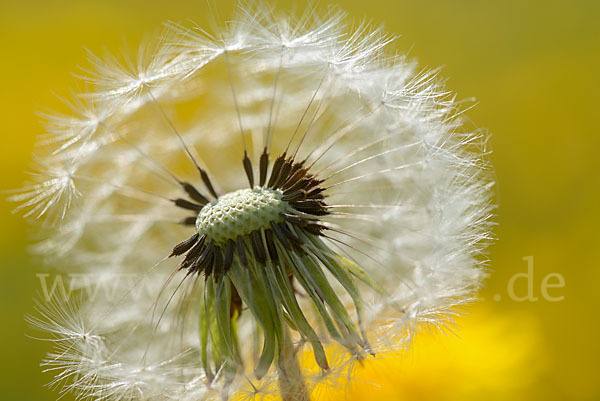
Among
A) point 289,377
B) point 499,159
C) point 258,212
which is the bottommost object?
point 289,377

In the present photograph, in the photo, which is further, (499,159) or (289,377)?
(499,159)

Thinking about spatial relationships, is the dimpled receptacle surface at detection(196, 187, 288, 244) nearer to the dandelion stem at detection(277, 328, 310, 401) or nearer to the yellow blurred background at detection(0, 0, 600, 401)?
the dandelion stem at detection(277, 328, 310, 401)

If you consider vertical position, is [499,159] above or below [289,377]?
above

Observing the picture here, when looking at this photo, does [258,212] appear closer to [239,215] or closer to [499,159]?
[239,215]

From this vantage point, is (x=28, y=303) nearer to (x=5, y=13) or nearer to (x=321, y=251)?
(x=5, y=13)

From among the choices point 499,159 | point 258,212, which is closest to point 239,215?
point 258,212

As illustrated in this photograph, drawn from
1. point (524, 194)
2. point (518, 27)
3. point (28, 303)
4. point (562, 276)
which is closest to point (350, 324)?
point (562, 276)
